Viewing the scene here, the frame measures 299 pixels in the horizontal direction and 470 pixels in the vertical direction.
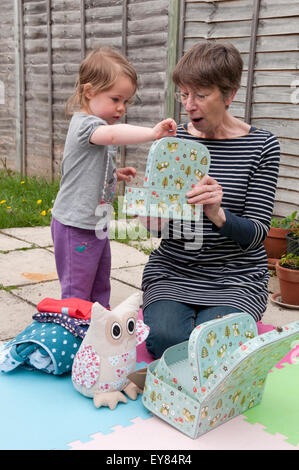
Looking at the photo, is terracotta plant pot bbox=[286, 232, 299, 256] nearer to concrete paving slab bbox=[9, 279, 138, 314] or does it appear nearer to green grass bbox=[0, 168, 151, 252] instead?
concrete paving slab bbox=[9, 279, 138, 314]

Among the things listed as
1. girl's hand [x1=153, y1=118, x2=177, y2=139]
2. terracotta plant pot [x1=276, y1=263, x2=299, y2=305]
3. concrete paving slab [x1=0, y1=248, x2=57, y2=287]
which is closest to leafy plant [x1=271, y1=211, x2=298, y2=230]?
terracotta plant pot [x1=276, y1=263, x2=299, y2=305]

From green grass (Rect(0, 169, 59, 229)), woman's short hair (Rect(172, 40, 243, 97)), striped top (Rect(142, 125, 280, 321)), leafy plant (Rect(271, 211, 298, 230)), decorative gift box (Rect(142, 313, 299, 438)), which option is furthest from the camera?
green grass (Rect(0, 169, 59, 229))

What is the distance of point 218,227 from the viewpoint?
1.98 meters

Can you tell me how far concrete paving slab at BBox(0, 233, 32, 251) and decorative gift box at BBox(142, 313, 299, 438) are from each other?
2.21 meters

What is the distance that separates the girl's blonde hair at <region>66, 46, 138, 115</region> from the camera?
2.19 metres

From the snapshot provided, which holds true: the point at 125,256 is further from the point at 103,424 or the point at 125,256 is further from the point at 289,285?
the point at 103,424

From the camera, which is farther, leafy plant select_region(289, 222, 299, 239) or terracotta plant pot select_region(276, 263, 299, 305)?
leafy plant select_region(289, 222, 299, 239)

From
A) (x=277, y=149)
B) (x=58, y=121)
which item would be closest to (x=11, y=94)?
(x=58, y=121)

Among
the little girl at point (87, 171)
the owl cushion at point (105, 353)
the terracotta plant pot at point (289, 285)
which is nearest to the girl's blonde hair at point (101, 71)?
the little girl at point (87, 171)

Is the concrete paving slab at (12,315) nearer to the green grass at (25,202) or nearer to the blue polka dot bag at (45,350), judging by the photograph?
the blue polka dot bag at (45,350)

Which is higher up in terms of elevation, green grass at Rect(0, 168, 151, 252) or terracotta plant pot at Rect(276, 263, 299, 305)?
terracotta plant pot at Rect(276, 263, 299, 305)

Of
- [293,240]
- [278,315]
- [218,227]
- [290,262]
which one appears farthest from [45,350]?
[293,240]

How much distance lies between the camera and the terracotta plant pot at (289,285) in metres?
2.82

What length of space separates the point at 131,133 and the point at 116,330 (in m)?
0.73
